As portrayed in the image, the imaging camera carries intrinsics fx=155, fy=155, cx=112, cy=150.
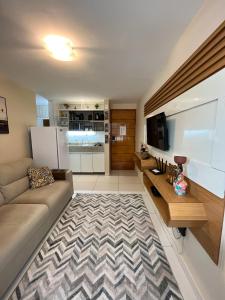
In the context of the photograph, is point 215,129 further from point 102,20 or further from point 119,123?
point 119,123

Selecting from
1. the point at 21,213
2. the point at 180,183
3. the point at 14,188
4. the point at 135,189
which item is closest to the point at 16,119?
the point at 14,188

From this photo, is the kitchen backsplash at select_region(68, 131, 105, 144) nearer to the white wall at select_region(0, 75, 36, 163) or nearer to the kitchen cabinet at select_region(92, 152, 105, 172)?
the kitchen cabinet at select_region(92, 152, 105, 172)

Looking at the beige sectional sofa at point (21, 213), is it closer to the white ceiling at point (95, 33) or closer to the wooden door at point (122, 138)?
the white ceiling at point (95, 33)

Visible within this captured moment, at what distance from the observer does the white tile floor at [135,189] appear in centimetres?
151

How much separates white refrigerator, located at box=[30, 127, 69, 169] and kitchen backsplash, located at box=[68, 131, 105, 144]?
1959 millimetres

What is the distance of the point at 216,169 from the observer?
3.60ft

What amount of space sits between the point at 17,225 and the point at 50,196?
0.74 metres

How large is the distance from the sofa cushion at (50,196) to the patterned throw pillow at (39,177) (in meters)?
0.09

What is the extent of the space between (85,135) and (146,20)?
14.4ft

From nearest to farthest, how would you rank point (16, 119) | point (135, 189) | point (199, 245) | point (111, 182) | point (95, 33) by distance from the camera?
point (199, 245), point (95, 33), point (16, 119), point (135, 189), point (111, 182)

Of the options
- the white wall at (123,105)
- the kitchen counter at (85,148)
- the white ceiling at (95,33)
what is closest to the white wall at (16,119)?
the white ceiling at (95,33)

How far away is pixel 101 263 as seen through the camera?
5.74 ft

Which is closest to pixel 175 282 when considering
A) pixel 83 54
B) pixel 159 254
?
pixel 159 254

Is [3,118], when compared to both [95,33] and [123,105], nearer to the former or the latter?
[95,33]
